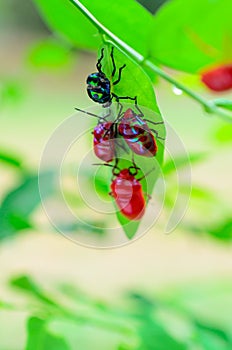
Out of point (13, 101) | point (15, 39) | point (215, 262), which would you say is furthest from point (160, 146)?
point (15, 39)

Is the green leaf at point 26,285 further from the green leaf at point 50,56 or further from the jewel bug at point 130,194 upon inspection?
the green leaf at point 50,56

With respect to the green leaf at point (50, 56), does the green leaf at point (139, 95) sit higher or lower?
lower

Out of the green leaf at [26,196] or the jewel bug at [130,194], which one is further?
the green leaf at [26,196]

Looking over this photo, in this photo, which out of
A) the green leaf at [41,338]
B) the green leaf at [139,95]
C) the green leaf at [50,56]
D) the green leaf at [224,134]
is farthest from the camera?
the green leaf at [50,56]

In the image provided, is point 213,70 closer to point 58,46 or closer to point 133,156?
point 133,156

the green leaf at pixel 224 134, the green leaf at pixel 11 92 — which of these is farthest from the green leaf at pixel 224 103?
the green leaf at pixel 11 92

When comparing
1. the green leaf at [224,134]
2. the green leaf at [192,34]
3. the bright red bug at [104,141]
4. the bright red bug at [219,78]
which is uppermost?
the green leaf at [224,134]

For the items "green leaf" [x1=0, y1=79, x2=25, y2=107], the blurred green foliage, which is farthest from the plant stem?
"green leaf" [x1=0, y1=79, x2=25, y2=107]
